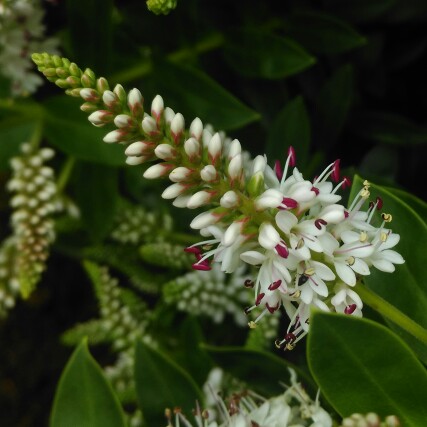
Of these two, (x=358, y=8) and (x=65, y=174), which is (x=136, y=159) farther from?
(x=358, y=8)

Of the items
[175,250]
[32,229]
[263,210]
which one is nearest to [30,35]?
[32,229]

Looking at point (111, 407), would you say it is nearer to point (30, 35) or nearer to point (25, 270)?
point (25, 270)

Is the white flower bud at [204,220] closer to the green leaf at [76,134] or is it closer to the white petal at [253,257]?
the white petal at [253,257]

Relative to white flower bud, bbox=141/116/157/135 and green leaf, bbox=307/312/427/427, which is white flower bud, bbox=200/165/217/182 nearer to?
white flower bud, bbox=141/116/157/135

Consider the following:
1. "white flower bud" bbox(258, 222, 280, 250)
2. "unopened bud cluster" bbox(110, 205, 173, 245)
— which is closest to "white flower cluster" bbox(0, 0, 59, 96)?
"unopened bud cluster" bbox(110, 205, 173, 245)

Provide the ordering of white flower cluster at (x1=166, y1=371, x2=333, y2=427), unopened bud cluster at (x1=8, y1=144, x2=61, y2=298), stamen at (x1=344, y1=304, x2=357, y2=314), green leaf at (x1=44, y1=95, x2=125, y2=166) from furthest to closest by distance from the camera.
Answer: green leaf at (x1=44, y1=95, x2=125, y2=166) < unopened bud cluster at (x1=8, y1=144, x2=61, y2=298) < white flower cluster at (x1=166, y1=371, x2=333, y2=427) < stamen at (x1=344, y1=304, x2=357, y2=314)
